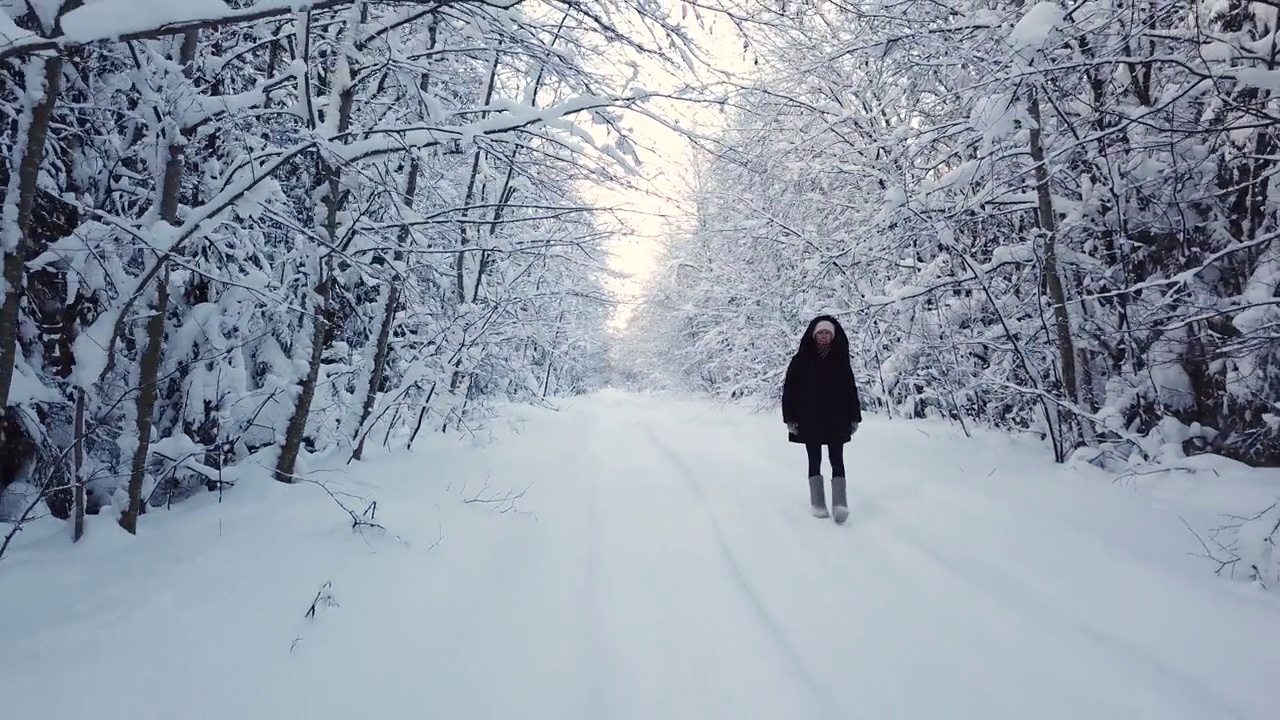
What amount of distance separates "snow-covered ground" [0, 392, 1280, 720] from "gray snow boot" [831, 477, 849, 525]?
0.15 m

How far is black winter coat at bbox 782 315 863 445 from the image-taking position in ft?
18.3

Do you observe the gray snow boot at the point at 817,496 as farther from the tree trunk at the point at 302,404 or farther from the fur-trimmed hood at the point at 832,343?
the tree trunk at the point at 302,404

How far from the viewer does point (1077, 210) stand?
20.1ft

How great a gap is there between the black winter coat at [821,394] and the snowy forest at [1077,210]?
1.56 m

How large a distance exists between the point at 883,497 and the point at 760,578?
105 inches

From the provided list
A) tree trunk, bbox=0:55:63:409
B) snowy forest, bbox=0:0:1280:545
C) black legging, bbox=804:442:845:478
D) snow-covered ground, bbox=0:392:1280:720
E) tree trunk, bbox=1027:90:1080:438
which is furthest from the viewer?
tree trunk, bbox=1027:90:1080:438

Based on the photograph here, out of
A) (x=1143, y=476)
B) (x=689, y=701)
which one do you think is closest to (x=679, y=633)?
(x=689, y=701)

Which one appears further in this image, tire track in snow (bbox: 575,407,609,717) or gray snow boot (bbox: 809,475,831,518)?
gray snow boot (bbox: 809,475,831,518)

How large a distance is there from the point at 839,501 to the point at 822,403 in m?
0.90

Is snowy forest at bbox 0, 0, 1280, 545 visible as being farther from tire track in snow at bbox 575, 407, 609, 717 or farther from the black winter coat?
tire track in snow at bbox 575, 407, 609, 717

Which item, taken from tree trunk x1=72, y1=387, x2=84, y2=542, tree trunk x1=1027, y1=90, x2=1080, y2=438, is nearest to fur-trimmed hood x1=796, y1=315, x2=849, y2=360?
tree trunk x1=1027, y1=90, x2=1080, y2=438

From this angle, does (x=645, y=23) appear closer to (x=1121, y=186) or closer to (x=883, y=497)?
(x=883, y=497)

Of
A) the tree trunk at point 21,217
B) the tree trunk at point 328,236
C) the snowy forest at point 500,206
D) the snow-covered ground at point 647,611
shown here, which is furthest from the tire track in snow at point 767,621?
the tree trunk at point 21,217

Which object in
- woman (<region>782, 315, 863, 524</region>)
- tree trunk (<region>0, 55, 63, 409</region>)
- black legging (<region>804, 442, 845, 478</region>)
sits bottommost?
black legging (<region>804, 442, 845, 478</region>)
